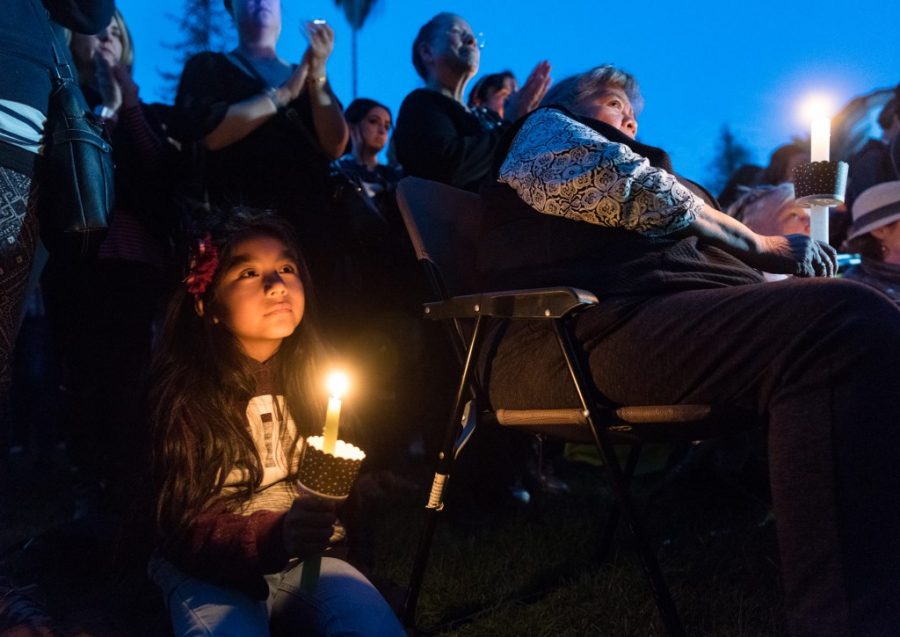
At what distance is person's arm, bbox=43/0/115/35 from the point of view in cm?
189

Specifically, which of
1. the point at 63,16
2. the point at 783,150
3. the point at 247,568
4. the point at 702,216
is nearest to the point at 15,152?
the point at 63,16

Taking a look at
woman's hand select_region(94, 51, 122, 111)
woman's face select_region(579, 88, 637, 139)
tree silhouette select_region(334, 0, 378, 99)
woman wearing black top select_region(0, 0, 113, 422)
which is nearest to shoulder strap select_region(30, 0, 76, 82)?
woman wearing black top select_region(0, 0, 113, 422)

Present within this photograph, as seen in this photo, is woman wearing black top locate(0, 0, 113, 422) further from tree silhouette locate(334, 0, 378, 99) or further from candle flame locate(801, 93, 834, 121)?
tree silhouette locate(334, 0, 378, 99)

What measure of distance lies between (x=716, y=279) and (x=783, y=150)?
5026mm

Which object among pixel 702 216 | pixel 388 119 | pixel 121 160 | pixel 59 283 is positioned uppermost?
pixel 388 119

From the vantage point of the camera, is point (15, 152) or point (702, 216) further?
point (702, 216)

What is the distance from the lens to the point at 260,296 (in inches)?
75.6

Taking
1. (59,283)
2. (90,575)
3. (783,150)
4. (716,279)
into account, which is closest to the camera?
(716,279)

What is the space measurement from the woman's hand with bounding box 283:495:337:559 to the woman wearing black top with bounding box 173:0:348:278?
1547mm

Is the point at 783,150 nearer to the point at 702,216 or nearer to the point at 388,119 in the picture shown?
the point at 388,119

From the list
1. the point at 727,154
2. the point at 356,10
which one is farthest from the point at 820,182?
the point at 727,154

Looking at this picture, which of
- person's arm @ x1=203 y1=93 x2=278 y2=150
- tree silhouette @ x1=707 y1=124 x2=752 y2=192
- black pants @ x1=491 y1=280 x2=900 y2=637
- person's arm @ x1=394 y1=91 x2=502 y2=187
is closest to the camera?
black pants @ x1=491 y1=280 x2=900 y2=637

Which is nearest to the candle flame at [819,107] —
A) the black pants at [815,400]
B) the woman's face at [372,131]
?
the black pants at [815,400]

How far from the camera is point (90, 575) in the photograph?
222 centimetres
